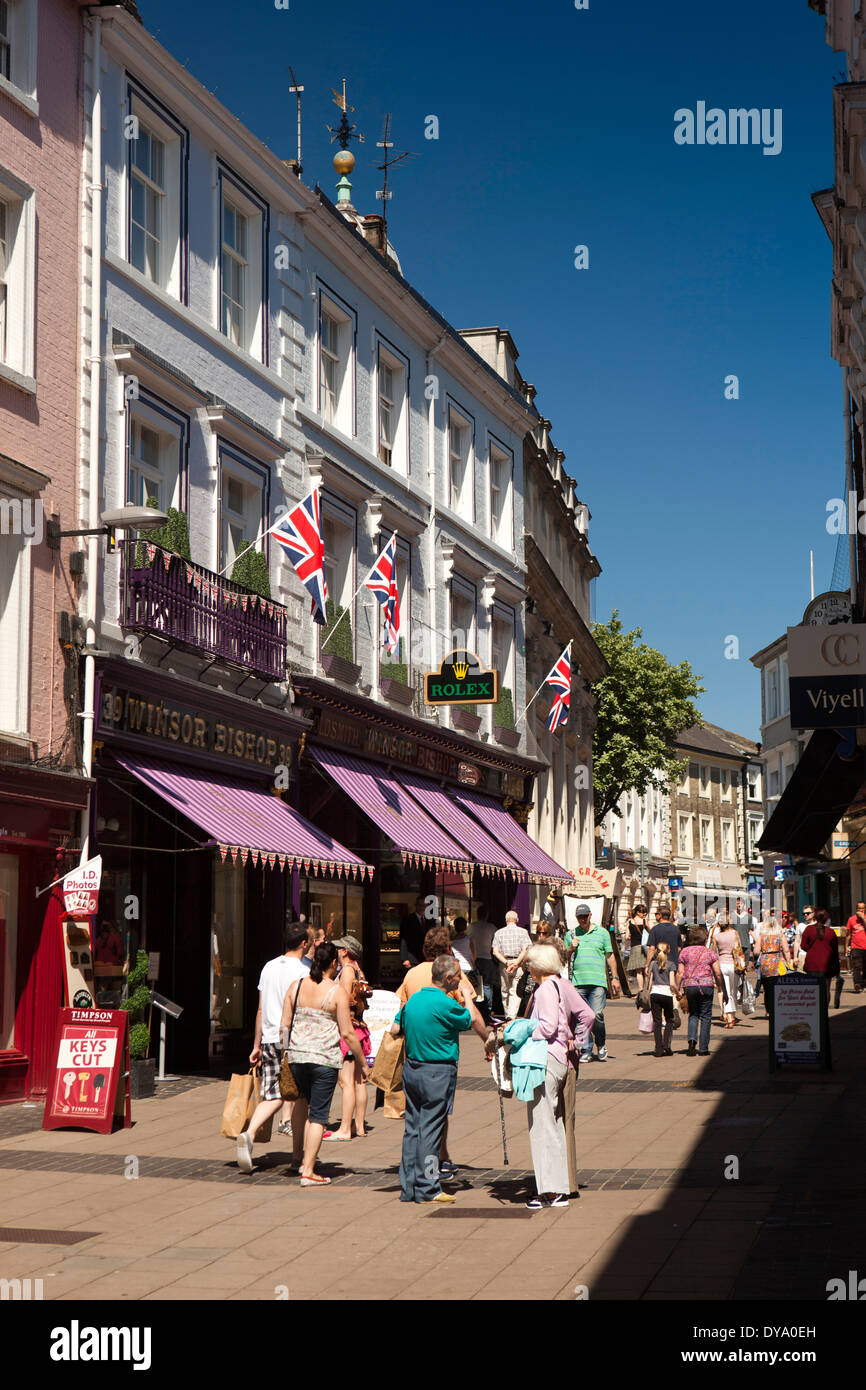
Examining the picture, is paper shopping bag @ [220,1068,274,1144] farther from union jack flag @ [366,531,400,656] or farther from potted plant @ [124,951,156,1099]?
union jack flag @ [366,531,400,656]

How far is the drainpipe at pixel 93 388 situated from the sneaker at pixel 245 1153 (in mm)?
5145

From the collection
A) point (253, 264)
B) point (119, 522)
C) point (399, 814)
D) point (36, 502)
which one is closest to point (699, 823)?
point (399, 814)

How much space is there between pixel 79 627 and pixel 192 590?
2.43 meters

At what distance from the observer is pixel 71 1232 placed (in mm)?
9727

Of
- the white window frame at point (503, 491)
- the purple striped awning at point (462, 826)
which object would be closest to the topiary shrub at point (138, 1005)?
the purple striped awning at point (462, 826)

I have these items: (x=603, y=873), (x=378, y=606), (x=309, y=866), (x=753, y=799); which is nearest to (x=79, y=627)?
(x=309, y=866)

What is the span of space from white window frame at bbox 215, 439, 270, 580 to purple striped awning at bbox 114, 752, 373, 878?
2947 millimetres

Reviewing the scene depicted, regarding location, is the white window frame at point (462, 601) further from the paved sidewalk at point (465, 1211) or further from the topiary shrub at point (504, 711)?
the paved sidewalk at point (465, 1211)

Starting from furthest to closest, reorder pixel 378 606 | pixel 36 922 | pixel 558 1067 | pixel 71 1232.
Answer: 1. pixel 378 606
2. pixel 36 922
3. pixel 558 1067
4. pixel 71 1232

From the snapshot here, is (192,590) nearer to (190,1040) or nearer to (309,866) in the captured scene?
(309,866)

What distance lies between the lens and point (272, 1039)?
481 inches

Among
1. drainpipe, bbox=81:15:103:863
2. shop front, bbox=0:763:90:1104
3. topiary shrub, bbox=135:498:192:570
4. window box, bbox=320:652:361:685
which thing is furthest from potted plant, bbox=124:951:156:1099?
window box, bbox=320:652:361:685

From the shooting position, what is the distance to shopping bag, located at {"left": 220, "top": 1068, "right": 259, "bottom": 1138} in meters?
12.3

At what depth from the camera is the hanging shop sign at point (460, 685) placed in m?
26.7
